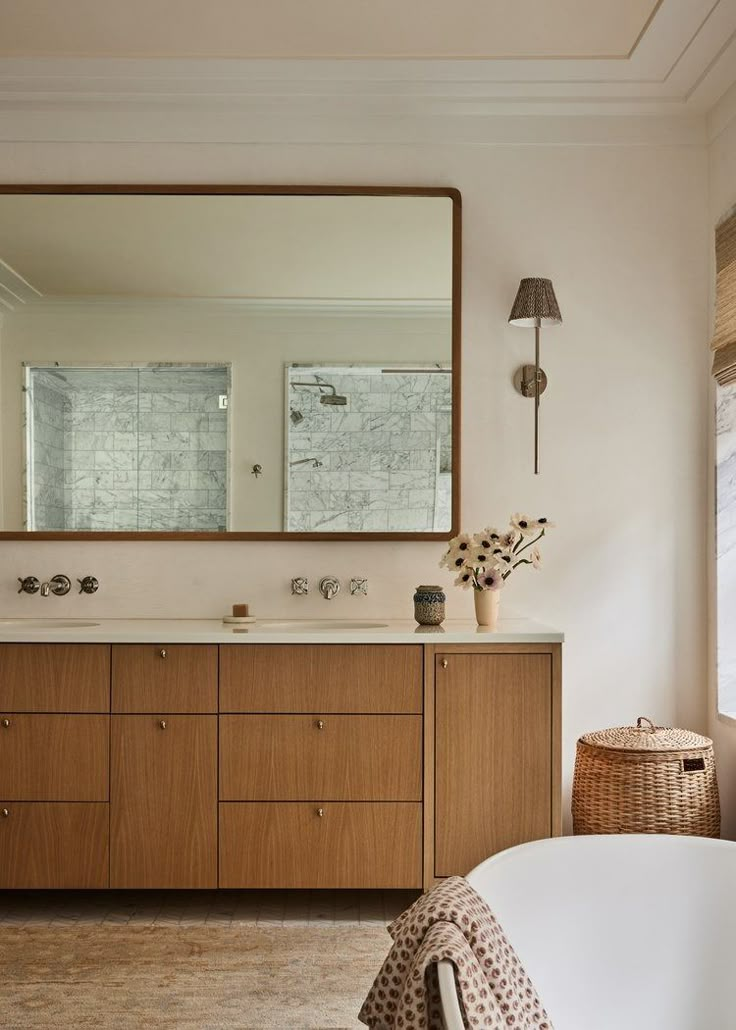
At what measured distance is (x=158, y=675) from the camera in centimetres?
274

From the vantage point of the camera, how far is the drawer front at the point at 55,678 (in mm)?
2742

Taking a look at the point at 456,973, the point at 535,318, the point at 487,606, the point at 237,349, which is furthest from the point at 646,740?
the point at 237,349

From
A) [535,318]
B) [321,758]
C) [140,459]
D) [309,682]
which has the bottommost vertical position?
[321,758]

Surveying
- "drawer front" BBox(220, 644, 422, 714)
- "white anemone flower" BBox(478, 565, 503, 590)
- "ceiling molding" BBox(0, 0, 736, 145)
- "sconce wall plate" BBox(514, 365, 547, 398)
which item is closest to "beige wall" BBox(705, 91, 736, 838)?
"ceiling molding" BBox(0, 0, 736, 145)

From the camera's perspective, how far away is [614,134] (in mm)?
3297

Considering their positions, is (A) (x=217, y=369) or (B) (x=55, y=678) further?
(A) (x=217, y=369)

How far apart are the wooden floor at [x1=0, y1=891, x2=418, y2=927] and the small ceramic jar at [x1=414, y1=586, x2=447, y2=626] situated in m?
0.84

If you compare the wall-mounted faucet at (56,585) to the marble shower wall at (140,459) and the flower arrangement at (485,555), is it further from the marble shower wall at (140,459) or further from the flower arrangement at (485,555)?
the flower arrangement at (485,555)

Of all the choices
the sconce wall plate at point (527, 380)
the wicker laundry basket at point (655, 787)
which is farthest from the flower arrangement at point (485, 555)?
the wicker laundry basket at point (655, 787)

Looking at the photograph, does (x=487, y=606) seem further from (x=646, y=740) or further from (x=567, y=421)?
(x=567, y=421)

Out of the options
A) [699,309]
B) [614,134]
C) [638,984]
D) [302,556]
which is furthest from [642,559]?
[638,984]

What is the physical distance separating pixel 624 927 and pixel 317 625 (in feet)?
5.00

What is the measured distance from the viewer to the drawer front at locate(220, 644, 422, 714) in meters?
2.73

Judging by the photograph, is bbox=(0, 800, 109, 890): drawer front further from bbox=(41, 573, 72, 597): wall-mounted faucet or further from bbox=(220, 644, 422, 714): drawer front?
bbox=(41, 573, 72, 597): wall-mounted faucet
